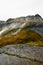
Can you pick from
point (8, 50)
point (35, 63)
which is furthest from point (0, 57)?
point (35, 63)

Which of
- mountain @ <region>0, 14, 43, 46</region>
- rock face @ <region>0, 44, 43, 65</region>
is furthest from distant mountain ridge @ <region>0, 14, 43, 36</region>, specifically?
rock face @ <region>0, 44, 43, 65</region>

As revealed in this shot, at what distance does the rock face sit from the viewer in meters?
38.3

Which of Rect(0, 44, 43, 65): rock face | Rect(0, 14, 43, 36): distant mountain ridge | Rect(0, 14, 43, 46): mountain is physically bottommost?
Rect(0, 44, 43, 65): rock face

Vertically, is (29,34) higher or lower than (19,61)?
higher

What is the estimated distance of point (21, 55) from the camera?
41.8 m

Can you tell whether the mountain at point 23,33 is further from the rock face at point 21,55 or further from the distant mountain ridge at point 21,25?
the rock face at point 21,55

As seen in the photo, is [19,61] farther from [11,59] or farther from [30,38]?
[30,38]

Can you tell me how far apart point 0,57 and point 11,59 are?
308cm

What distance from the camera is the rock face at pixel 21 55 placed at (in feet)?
126

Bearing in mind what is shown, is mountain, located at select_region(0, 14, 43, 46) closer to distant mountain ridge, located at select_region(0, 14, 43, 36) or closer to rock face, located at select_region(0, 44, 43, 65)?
distant mountain ridge, located at select_region(0, 14, 43, 36)

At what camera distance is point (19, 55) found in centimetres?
4181

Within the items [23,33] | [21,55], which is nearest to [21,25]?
[23,33]

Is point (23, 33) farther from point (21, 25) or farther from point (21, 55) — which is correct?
point (21, 25)

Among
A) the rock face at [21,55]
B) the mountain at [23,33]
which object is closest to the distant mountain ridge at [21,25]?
the mountain at [23,33]
